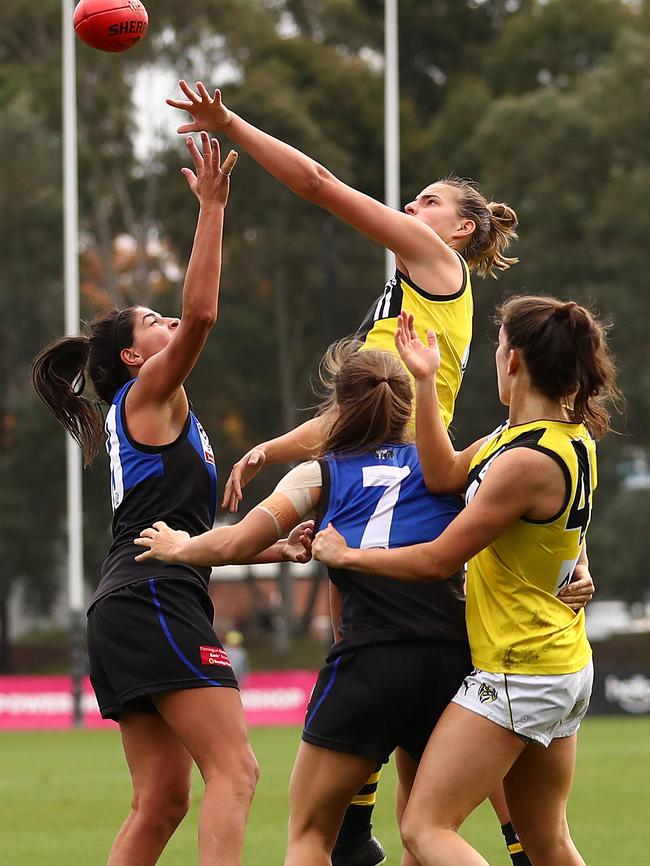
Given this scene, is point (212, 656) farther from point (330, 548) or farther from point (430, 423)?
point (430, 423)

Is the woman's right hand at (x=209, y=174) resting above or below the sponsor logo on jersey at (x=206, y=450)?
above

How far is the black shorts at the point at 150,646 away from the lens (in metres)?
5.29

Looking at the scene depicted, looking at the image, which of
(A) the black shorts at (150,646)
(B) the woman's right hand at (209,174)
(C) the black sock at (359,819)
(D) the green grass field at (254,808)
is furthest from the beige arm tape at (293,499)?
(D) the green grass field at (254,808)

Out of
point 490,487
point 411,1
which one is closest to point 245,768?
point 490,487

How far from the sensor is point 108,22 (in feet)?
22.4

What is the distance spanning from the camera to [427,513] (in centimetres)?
502

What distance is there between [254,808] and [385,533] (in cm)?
725

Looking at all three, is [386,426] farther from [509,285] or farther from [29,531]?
[29,531]

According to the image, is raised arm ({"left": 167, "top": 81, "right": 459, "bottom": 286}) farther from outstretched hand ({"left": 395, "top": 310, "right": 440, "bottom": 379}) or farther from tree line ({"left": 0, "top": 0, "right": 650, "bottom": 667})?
tree line ({"left": 0, "top": 0, "right": 650, "bottom": 667})

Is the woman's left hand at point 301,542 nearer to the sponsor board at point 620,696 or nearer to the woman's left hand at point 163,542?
the woman's left hand at point 163,542

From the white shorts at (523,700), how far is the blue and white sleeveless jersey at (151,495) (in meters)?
1.28

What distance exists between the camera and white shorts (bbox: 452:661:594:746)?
15.3ft

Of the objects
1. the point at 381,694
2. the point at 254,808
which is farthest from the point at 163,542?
the point at 254,808

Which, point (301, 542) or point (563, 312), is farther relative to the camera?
point (301, 542)
